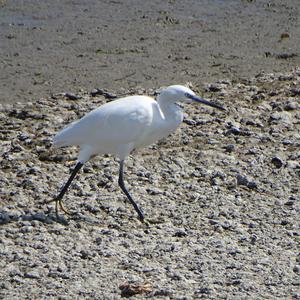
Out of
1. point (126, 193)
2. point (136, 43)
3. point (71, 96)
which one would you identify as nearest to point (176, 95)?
point (126, 193)

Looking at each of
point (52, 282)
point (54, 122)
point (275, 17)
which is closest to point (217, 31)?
point (275, 17)

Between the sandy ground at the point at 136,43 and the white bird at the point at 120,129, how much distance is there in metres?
2.94

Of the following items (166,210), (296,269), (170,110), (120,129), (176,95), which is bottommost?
(166,210)

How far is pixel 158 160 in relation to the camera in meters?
9.89

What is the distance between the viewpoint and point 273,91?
464 inches

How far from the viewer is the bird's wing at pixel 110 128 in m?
8.56

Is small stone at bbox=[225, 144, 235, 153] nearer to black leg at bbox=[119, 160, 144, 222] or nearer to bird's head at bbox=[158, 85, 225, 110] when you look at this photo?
bird's head at bbox=[158, 85, 225, 110]

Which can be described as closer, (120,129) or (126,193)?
(120,129)

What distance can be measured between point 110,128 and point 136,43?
5.07 m

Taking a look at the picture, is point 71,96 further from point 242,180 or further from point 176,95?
point 176,95

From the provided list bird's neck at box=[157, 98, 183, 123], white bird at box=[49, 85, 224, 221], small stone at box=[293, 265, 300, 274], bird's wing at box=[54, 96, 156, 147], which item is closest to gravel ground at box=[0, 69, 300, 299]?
small stone at box=[293, 265, 300, 274]

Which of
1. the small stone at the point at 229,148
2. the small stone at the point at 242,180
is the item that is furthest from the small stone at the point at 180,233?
the small stone at the point at 229,148

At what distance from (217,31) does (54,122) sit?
4.13m

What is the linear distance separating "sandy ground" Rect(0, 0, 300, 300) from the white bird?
453 mm
